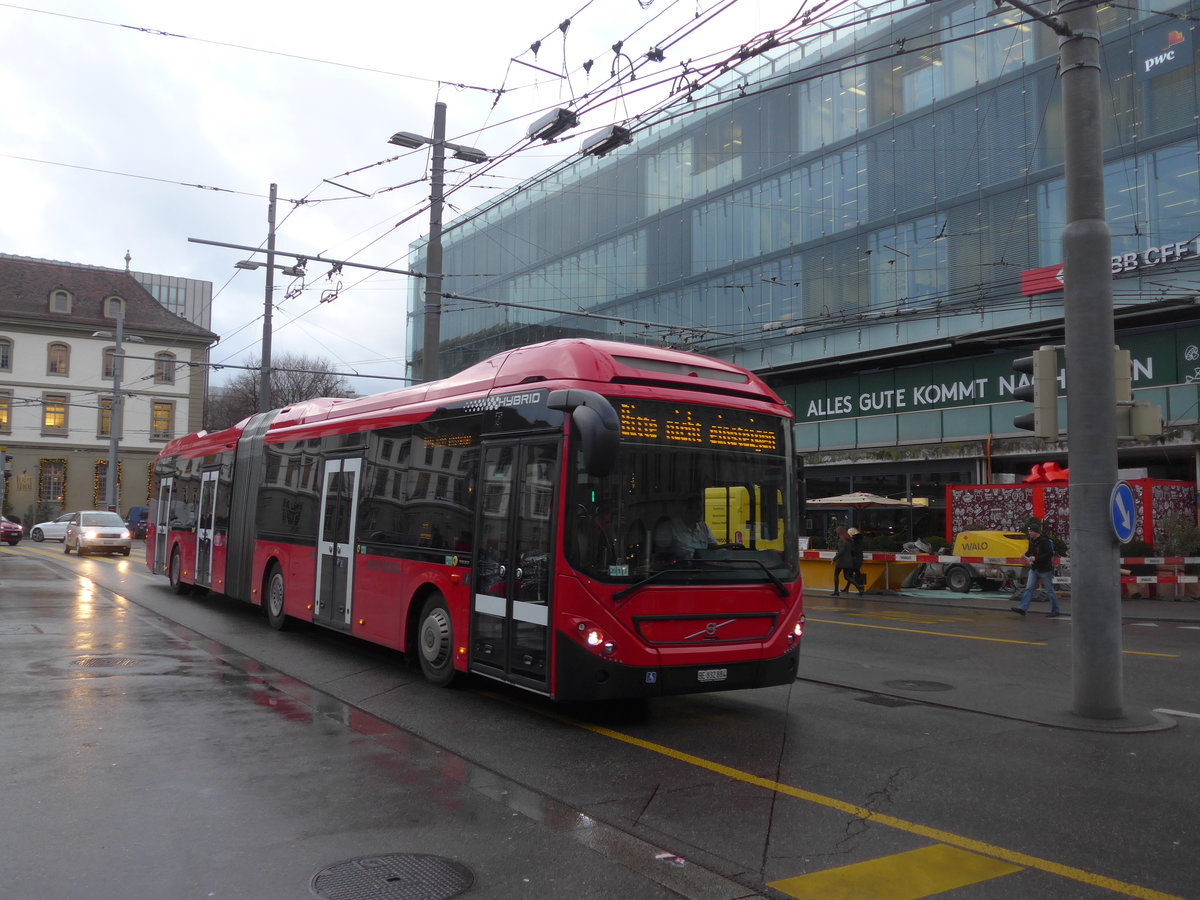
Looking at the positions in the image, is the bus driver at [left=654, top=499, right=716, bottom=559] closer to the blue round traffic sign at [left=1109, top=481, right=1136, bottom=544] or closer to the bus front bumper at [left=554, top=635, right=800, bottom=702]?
the bus front bumper at [left=554, top=635, right=800, bottom=702]

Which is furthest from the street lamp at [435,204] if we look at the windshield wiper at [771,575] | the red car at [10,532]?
the red car at [10,532]

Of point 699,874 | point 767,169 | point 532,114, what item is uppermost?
point 767,169

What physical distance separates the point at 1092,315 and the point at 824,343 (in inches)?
1036

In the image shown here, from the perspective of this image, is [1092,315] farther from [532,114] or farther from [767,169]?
[767,169]

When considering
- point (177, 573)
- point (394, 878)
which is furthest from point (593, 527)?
point (177, 573)

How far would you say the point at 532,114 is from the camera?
14289 millimetres

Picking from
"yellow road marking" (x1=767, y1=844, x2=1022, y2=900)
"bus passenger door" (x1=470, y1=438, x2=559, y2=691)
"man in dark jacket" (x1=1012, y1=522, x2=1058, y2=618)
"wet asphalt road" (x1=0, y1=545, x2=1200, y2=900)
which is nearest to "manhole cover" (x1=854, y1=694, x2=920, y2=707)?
"wet asphalt road" (x1=0, y1=545, x2=1200, y2=900)

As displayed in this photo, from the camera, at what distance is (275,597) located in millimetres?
14133

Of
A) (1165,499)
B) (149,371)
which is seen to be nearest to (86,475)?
(149,371)

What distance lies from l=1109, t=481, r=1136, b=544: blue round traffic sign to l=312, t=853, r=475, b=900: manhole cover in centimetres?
647

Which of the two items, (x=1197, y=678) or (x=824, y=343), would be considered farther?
(x=824, y=343)

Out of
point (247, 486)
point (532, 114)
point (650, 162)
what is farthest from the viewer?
point (650, 162)

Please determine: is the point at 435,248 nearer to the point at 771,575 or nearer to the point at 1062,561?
the point at 771,575

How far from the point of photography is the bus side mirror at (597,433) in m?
7.08
